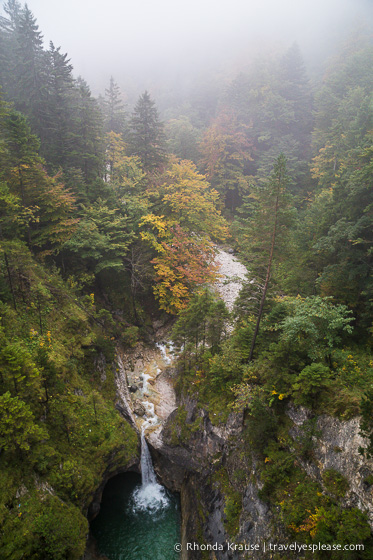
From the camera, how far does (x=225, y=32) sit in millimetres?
66375

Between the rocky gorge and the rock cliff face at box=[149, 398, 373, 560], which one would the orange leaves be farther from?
the rock cliff face at box=[149, 398, 373, 560]

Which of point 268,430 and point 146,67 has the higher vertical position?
point 146,67

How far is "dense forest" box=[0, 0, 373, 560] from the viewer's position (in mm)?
8477

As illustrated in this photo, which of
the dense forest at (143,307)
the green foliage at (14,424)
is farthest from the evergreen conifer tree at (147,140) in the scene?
the green foliage at (14,424)

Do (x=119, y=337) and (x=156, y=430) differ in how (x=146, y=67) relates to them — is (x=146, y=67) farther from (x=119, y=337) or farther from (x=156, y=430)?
(x=156, y=430)

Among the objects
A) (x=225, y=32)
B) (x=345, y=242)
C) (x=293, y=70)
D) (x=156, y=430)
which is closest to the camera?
(x=345, y=242)

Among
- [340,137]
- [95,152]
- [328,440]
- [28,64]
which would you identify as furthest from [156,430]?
[28,64]

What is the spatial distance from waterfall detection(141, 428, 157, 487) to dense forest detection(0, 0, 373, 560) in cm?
151

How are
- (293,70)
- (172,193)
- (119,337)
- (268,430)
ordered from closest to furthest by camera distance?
(268,430) → (119,337) → (172,193) → (293,70)

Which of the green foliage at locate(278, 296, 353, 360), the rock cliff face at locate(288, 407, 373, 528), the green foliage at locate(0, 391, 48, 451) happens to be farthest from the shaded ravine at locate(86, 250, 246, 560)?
the green foliage at locate(0, 391, 48, 451)

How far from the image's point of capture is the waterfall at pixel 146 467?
1487 centimetres

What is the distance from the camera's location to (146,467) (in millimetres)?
14977

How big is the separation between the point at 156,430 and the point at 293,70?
56.4 meters

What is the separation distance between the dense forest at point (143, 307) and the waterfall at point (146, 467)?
4.97 feet
